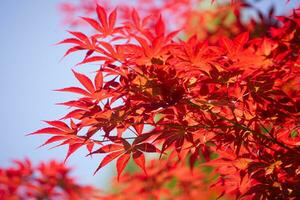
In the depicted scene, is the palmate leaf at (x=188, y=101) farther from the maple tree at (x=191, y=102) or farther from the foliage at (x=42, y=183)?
the foliage at (x=42, y=183)

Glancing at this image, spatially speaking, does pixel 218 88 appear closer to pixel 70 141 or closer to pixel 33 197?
A: pixel 70 141

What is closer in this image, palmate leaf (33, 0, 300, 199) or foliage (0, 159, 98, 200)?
palmate leaf (33, 0, 300, 199)

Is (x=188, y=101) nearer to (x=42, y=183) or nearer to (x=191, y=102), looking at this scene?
(x=191, y=102)

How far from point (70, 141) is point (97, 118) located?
14 centimetres

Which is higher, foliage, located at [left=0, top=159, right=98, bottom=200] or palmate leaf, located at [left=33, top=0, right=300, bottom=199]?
palmate leaf, located at [left=33, top=0, right=300, bottom=199]

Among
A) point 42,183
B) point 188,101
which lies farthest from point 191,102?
point 42,183

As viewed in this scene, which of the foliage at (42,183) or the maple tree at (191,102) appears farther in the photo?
the foliage at (42,183)

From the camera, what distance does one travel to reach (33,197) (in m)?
2.79

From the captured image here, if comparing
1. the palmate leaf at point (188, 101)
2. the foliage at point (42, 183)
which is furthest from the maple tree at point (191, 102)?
the foliage at point (42, 183)

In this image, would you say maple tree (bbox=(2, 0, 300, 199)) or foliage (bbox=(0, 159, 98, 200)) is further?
foliage (bbox=(0, 159, 98, 200))

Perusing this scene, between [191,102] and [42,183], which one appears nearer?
[191,102]

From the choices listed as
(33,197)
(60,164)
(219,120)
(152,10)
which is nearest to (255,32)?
(152,10)

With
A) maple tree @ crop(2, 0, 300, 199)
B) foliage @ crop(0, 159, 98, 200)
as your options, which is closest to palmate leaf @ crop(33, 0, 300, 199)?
maple tree @ crop(2, 0, 300, 199)

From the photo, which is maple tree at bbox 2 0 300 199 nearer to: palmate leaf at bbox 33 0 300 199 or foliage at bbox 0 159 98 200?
palmate leaf at bbox 33 0 300 199
